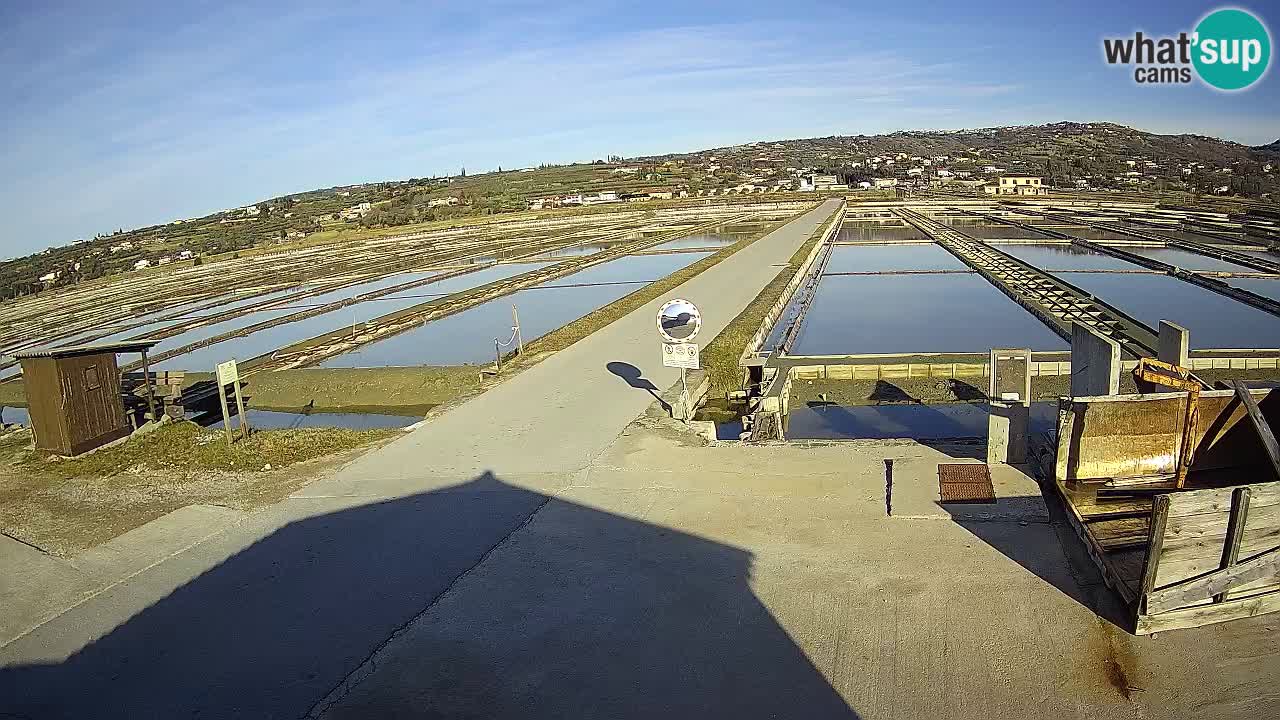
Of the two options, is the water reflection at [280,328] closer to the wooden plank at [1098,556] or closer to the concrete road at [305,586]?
the concrete road at [305,586]

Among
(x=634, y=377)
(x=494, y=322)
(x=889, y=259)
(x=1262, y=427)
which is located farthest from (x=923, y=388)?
(x=889, y=259)

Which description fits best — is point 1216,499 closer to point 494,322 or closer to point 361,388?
point 361,388

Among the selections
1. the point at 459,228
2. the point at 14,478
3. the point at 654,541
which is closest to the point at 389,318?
the point at 14,478

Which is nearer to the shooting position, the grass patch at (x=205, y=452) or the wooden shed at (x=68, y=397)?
the grass patch at (x=205, y=452)

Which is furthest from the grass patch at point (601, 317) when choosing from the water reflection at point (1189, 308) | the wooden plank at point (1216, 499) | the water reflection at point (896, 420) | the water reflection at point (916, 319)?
the water reflection at point (1189, 308)

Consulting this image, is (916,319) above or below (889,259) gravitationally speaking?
below

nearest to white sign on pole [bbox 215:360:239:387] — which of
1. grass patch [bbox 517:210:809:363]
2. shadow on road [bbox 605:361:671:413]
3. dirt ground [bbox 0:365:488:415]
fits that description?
grass patch [bbox 517:210:809:363]
